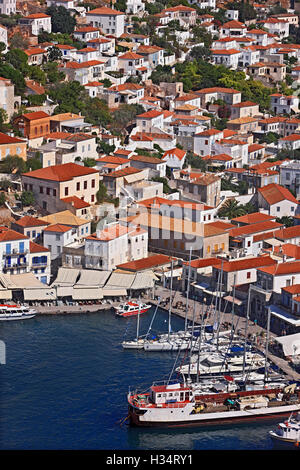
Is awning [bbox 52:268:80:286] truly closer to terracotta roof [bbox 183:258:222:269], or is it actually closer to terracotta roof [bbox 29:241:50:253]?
terracotta roof [bbox 29:241:50:253]

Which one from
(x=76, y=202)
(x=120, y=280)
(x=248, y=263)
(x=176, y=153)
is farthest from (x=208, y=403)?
(x=176, y=153)

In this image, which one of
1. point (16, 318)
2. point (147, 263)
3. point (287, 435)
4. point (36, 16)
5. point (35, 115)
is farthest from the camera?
point (36, 16)

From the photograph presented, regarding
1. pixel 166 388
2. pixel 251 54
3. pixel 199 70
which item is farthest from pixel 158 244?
pixel 251 54

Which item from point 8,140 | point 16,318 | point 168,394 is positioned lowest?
point 16,318

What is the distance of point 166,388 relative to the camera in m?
40.1

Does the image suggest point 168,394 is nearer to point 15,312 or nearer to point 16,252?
point 15,312

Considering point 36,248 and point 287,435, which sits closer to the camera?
point 287,435

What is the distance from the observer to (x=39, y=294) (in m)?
51.3

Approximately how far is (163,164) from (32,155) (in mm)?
7464

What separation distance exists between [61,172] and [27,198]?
2182mm

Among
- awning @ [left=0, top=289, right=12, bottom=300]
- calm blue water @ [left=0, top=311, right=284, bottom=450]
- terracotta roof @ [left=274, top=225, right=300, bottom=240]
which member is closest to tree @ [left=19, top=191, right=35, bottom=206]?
awning @ [left=0, top=289, right=12, bottom=300]

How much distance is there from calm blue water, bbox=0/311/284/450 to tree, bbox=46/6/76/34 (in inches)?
1581

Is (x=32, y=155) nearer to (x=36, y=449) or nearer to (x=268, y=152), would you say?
(x=268, y=152)

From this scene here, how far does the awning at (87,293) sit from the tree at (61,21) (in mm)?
37764
